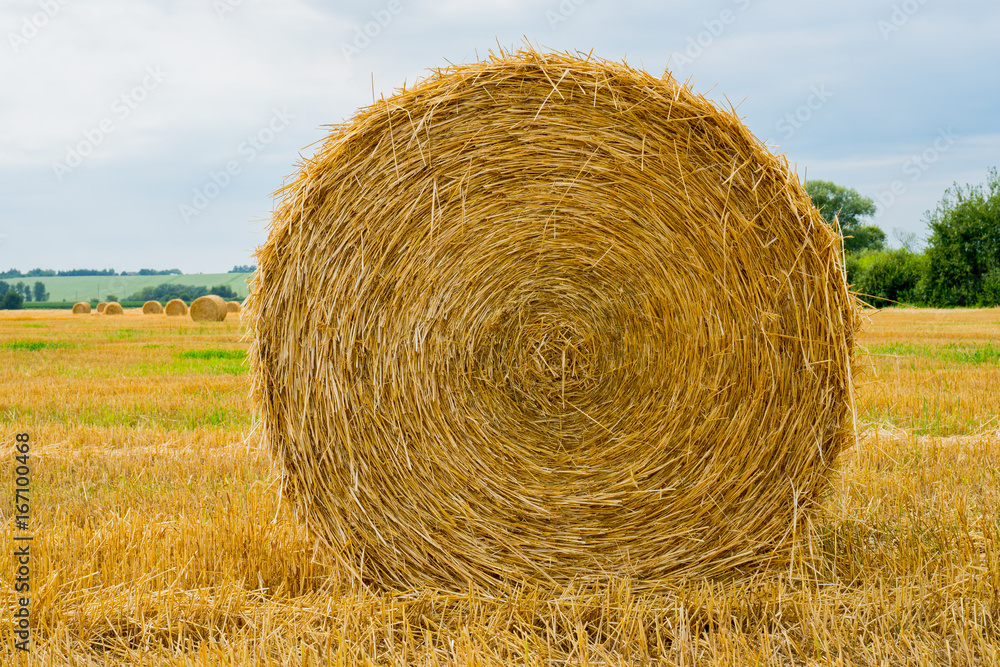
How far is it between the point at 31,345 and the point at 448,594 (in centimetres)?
1621

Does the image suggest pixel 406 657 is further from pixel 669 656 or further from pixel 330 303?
pixel 330 303

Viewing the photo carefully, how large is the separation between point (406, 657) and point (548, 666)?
54 centimetres

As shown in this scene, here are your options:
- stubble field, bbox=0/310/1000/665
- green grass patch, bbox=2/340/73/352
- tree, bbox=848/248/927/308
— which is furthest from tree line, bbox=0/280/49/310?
stubble field, bbox=0/310/1000/665

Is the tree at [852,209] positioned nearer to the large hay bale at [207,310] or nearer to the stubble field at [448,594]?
the large hay bale at [207,310]

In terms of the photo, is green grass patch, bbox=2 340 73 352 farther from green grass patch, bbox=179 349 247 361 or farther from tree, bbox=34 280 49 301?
tree, bbox=34 280 49 301

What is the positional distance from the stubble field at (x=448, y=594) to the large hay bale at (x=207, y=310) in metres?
20.7

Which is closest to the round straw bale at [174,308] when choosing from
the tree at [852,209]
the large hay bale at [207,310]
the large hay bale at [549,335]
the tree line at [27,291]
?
the large hay bale at [207,310]

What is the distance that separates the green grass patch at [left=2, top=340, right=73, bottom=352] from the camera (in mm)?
15594

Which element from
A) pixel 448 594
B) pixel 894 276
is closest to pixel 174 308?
pixel 448 594

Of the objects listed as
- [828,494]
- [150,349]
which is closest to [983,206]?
[150,349]

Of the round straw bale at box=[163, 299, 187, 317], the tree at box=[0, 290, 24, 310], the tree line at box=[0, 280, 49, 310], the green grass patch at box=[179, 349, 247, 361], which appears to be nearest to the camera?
the green grass patch at box=[179, 349, 247, 361]

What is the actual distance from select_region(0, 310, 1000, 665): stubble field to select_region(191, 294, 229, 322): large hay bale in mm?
20686

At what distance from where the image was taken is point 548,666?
268 cm

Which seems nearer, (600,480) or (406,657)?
(406,657)
